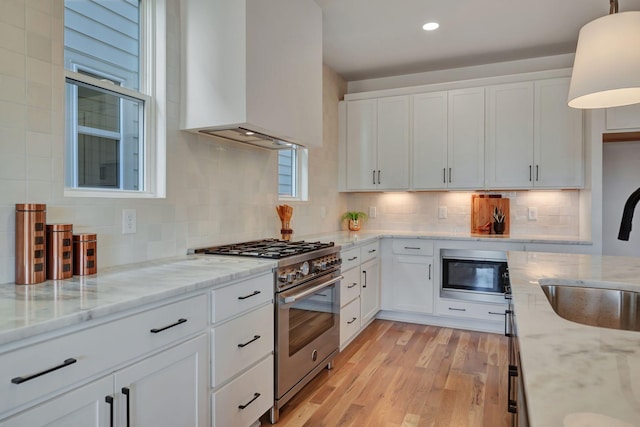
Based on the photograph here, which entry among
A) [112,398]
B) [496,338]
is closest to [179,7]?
[112,398]

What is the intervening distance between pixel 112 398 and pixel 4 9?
1.46m

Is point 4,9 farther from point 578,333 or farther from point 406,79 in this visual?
point 406,79

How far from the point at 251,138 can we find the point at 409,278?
7.28ft

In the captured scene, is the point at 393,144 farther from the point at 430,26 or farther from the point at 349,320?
the point at 349,320

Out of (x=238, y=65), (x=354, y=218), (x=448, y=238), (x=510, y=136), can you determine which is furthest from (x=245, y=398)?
(x=510, y=136)

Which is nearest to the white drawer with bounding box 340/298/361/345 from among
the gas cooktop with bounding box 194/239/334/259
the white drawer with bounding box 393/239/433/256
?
the gas cooktop with bounding box 194/239/334/259

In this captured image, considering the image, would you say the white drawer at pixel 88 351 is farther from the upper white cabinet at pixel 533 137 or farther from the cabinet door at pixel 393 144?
the upper white cabinet at pixel 533 137

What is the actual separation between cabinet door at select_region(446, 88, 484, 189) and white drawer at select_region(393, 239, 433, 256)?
667mm

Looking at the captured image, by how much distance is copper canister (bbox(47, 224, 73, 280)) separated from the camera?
1562 millimetres

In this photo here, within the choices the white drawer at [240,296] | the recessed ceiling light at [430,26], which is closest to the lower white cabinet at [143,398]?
the white drawer at [240,296]

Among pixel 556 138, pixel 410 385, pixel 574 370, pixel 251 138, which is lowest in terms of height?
pixel 410 385

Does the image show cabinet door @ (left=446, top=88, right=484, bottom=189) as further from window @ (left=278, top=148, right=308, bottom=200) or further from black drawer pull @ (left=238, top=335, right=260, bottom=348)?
black drawer pull @ (left=238, top=335, right=260, bottom=348)

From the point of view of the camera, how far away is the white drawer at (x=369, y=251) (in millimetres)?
3562

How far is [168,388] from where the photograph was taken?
4.84ft
